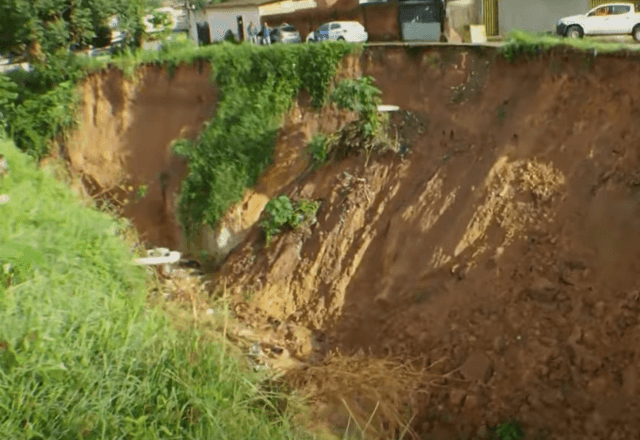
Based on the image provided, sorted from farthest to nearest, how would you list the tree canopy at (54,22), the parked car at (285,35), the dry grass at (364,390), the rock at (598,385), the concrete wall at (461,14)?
the parked car at (285,35) < the concrete wall at (461,14) < the tree canopy at (54,22) < the dry grass at (364,390) < the rock at (598,385)

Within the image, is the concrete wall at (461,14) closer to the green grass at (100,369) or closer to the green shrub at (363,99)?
the green shrub at (363,99)

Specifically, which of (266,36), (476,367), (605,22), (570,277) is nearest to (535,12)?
(605,22)

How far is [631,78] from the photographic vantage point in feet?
32.1

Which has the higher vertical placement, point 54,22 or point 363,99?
point 54,22

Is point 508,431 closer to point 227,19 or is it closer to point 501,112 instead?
point 501,112

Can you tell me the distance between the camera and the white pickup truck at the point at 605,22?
1705 cm

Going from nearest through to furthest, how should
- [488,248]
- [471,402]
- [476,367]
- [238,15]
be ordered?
1. [471,402]
2. [476,367]
3. [488,248]
4. [238,15]

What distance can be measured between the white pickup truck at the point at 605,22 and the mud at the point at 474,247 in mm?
6607

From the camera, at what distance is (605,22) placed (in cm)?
1722

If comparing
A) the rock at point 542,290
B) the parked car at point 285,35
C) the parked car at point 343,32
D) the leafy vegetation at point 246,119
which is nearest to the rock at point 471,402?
the rock at point 542,290

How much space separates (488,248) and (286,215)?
12.6ft

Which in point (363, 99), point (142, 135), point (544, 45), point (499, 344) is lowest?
point (499, 344)

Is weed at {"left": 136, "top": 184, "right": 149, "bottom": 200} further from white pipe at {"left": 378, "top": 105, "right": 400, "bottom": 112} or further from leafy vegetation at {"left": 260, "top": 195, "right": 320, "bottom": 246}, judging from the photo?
white pipe at {"left": 378, "top": 105, "right": 400, "bottom": 112}

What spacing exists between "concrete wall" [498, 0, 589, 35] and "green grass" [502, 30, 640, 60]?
33.5 feet
